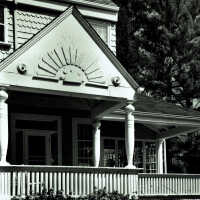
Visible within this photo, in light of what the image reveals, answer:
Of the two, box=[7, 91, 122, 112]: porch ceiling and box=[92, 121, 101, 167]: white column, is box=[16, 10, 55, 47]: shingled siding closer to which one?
box=[7, 91, 122, 112]: porch ceiling

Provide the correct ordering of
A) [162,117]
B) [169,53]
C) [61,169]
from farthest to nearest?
[169,53] → [162,117] → [61,169]

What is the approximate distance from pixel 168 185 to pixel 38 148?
5.38 m

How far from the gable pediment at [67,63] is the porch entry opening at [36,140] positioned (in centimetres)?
454

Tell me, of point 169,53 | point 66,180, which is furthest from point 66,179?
point 169,53

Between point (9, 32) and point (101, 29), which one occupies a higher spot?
point (101, 29)

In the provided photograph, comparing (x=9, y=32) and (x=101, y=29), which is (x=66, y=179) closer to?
(x=9, y=32)

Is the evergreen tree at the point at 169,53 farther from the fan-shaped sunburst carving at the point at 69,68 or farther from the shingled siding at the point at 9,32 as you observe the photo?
the fan-shaped sunburst carving at the point at 69,68

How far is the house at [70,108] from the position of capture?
16938 millimetres

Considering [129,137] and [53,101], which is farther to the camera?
[53,101]

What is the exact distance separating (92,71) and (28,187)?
4180 millimetres

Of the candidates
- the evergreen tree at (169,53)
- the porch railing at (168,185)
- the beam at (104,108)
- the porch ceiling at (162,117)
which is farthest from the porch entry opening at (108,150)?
the evergreen tree at (169,53)

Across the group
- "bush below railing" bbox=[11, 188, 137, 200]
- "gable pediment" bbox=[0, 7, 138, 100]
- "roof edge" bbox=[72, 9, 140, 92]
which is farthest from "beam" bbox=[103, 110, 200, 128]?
"bush below railing" bbox=[11, 188, 137, 200]

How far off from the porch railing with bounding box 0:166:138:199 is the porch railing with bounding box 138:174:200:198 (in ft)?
10.8

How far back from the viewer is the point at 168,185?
22.9m
